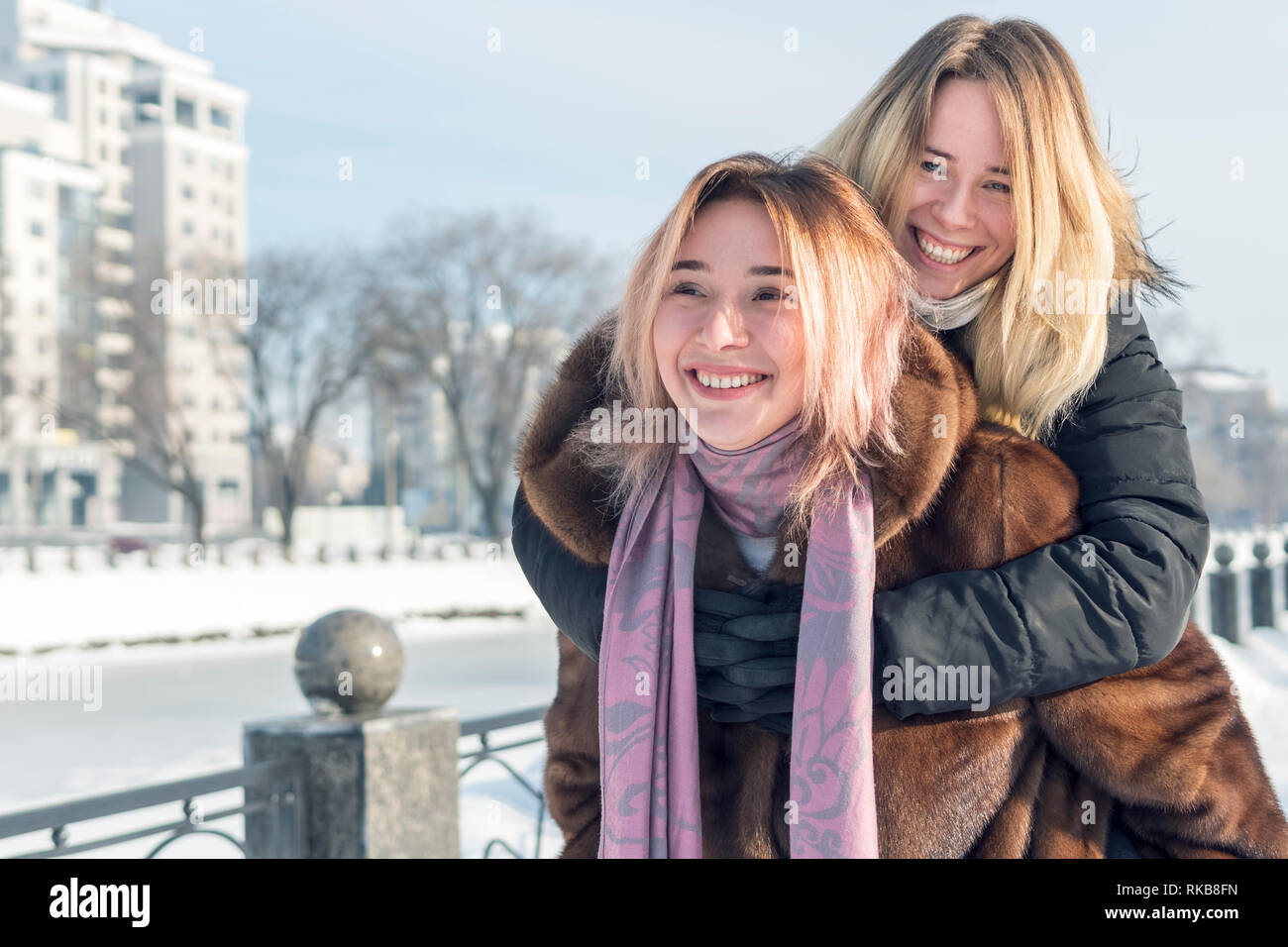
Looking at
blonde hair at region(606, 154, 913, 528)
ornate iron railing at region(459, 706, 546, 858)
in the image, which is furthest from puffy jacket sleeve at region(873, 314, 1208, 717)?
ornate iron railing at region(459, 706, 546, 858)

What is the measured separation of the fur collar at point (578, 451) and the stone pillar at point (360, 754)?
2.64 meters

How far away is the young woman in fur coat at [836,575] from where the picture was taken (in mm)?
1910

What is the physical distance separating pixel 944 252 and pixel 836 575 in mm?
808

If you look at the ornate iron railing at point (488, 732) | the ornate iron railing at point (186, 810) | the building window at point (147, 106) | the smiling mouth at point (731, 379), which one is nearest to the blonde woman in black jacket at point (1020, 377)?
the smiling mouth at point (731, 379)

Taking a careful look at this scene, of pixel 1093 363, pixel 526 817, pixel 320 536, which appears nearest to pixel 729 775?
pixel 1093 363

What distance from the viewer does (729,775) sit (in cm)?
212

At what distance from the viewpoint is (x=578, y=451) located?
225cm

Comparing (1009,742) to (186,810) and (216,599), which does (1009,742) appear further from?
(216,599)

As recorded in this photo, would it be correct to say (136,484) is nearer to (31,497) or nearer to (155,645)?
(31,497)

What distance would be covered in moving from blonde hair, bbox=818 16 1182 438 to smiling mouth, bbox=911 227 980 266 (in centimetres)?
7

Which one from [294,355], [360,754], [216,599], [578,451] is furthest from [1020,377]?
[294,355]

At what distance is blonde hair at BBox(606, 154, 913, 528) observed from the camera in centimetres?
189

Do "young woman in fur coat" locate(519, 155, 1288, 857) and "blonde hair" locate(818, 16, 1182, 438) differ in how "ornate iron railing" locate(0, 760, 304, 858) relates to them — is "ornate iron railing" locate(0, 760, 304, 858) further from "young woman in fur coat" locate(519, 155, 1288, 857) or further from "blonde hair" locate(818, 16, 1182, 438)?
"blonde hair" locate(818, 16, 1182, 438)

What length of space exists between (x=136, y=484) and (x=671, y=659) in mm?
75290
